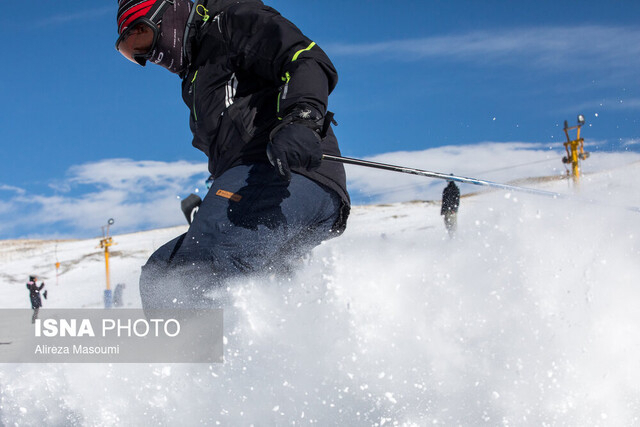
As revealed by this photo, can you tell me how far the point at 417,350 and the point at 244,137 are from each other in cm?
133

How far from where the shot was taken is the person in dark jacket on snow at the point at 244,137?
2.50m

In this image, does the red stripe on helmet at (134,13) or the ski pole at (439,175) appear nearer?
the ski pole at (439,175)

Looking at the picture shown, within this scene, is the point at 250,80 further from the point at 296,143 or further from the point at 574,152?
the point at 574,152

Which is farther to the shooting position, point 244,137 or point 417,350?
point 417,350

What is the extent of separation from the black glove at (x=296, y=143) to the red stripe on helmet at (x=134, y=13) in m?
1.04

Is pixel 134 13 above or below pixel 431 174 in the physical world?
above

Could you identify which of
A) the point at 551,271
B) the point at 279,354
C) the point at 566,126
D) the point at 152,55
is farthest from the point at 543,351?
the point at 566,126

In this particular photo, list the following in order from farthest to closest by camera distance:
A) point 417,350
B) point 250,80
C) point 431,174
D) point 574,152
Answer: point 574,152 → point 431,174 → point 417,350 → point 250,80

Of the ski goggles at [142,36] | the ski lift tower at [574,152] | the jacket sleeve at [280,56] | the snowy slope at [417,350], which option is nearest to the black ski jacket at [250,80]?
the jacket sleeve at [280,56]

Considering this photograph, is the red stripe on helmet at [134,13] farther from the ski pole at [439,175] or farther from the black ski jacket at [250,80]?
the ski pole at [439,175]

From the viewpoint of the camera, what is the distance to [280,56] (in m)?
2.60

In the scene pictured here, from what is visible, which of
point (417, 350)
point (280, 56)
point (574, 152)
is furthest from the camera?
point (574, 152)

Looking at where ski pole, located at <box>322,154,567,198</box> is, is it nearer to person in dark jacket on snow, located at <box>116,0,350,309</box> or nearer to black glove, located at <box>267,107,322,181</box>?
person in dark jacket on snow, located at <box>116,0,350,309</box>

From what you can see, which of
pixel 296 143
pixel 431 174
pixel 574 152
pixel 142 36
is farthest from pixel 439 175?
pixel 574 152
